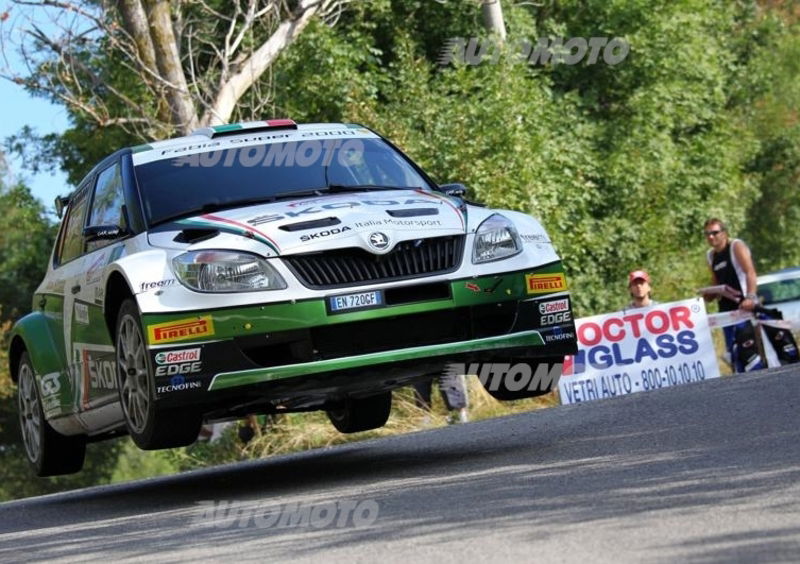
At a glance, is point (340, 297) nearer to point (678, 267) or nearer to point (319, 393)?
point (319, 393)

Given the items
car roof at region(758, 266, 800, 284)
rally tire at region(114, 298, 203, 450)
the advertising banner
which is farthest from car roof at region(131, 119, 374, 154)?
car roof at region(758, 266, 800, 284)

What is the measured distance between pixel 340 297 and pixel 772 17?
35.3 metres

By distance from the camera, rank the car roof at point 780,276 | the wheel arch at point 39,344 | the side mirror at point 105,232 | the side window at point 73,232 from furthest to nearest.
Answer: the car roof at point 780,276 → the side window at point 73,232 → the wheel arch at point 39,344 → the side mirror at point 105,232

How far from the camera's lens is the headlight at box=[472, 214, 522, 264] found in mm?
8750

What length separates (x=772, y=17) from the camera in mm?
41750

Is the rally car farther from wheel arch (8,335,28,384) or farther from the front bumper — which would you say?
wheel arch (8,335,28,384)

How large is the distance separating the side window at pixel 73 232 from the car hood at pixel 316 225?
1.61 metres

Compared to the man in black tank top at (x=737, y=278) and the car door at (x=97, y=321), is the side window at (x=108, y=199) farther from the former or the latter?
the man in black tank top at (x=737, y=278)

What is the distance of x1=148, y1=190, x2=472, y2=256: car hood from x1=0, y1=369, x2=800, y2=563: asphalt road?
1.21m

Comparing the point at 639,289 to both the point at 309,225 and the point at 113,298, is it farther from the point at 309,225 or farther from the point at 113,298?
the point at 309,225

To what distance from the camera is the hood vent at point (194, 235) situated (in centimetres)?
862

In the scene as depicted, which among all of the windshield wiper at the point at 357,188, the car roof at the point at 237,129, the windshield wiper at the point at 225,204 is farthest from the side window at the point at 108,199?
the windshield wiper at the point at 357,188

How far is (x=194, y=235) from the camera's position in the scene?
28.7 ft

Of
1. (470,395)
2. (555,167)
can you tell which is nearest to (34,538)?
(470,395)
